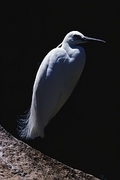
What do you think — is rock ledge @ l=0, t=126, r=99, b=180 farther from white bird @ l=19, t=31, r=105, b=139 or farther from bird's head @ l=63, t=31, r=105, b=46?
bird's head @ l=63, t=31, r=105, b=46

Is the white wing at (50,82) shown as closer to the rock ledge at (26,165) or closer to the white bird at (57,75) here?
the white bird at (57,75)

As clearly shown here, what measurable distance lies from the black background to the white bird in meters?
0.44

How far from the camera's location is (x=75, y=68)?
163cm

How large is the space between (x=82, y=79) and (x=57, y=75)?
760mm

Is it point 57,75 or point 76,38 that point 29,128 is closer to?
point 57,75

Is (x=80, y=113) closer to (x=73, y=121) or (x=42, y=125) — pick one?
(x=73, y=121)

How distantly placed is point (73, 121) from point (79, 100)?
115 millimetres

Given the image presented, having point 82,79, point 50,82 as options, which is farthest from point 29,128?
point 82,79

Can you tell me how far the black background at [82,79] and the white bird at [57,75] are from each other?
44cm

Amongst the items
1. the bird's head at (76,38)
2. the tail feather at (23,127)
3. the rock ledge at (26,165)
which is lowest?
the tail feather at (23,127)

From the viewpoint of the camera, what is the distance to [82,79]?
239 cm

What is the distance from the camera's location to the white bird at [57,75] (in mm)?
1617

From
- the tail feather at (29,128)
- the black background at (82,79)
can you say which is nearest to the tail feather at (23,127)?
the tail feather at (29,128)

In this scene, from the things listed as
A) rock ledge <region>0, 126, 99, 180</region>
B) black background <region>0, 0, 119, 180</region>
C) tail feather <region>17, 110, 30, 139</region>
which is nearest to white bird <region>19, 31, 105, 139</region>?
tail feather <region>17, 110, 30, 139</region>
